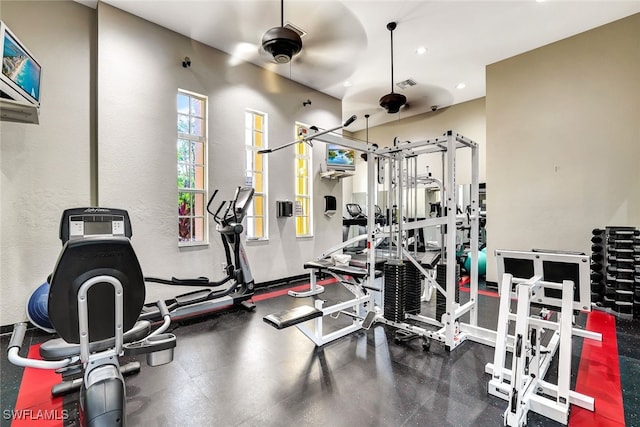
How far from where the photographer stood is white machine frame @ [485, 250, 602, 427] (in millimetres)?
1841

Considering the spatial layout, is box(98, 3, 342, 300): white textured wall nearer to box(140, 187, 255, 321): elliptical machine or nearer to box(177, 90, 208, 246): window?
box(177, 90, 208, 246): window

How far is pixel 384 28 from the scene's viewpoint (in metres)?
4.27

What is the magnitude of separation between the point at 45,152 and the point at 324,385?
13.4ft

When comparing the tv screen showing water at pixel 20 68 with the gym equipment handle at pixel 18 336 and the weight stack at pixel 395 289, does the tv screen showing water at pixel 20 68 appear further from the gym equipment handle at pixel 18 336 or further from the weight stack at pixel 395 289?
the weight stack at pixel 395 289

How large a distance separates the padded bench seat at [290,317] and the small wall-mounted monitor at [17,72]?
3.24m

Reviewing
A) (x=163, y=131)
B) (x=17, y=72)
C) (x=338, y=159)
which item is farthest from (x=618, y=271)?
(x=17, y=72)

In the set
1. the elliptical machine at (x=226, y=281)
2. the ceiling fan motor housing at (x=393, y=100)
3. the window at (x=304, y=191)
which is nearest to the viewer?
the elliptical machine at (x=226, y=281)

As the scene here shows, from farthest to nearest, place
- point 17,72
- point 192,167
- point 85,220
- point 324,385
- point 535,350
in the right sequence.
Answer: point 192,167
point 17,72
point 324,385
point 85,220
point 535,350

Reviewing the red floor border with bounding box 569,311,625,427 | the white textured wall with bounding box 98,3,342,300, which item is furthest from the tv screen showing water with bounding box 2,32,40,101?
the red floor border with bounding box 569,311,625,427

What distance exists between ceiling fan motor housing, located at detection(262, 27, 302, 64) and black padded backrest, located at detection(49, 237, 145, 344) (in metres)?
2.88

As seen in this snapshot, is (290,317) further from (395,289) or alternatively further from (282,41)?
(282,41)

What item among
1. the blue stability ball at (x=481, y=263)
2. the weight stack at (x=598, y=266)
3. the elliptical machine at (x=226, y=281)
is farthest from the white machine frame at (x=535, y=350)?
the blue stability ball at (x=481, y=263)

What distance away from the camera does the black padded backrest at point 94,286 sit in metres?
1.48

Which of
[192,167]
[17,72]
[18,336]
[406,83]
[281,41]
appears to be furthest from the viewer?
[406,83]
